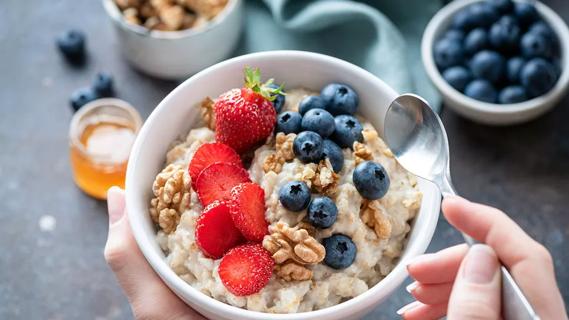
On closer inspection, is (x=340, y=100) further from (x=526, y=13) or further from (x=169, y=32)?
(x=526, y=13)

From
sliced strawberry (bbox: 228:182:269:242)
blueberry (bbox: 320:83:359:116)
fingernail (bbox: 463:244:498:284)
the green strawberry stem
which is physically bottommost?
sliced strawberry (bbox: 228:182:269:242)

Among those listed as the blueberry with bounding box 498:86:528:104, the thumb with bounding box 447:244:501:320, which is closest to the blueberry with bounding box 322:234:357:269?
the thumb with bounding box 447:244:501:320

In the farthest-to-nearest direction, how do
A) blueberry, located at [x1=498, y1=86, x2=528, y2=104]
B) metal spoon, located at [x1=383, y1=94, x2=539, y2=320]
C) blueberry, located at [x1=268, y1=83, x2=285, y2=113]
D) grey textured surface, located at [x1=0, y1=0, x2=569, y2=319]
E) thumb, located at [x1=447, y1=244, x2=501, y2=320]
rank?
blueberry, located at [x1=498, y1=86, x2=528, y2=104] → grey textured surface, located at [x1=0, y1=0, x2=569, y2=319] → blueberry, located at [x1=268, y1=83, x2=285, y2=113] → metal spoon, located at [x1=383, y1=94, x2=539, y2=320] → thumb, located at [x1=447, y1=244, x2=501, y2=320]

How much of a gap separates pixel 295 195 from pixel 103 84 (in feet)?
3.49

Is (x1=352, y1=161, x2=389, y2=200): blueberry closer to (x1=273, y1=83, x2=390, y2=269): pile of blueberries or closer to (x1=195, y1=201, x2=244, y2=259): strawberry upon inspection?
(x1=273, y1=83, x2=390, y2=269): pile of blueberries

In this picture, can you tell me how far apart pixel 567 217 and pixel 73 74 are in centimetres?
147

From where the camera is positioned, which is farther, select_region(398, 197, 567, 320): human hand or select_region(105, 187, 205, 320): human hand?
select_region(105, 187, 205, 320): human hand

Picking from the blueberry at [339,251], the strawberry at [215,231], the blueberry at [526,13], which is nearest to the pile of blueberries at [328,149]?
the blueberry at [339,251]

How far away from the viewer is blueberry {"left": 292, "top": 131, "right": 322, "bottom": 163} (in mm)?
1375

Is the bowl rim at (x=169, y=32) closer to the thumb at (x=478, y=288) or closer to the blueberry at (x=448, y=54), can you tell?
the blueberry at (x=448, y=54)

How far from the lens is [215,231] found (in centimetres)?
134

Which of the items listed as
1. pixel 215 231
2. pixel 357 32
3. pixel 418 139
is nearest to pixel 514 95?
pixel 357 32

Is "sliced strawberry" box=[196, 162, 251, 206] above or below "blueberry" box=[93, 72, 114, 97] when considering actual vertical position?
above

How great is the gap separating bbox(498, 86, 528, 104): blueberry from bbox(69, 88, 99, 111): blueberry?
114cm
